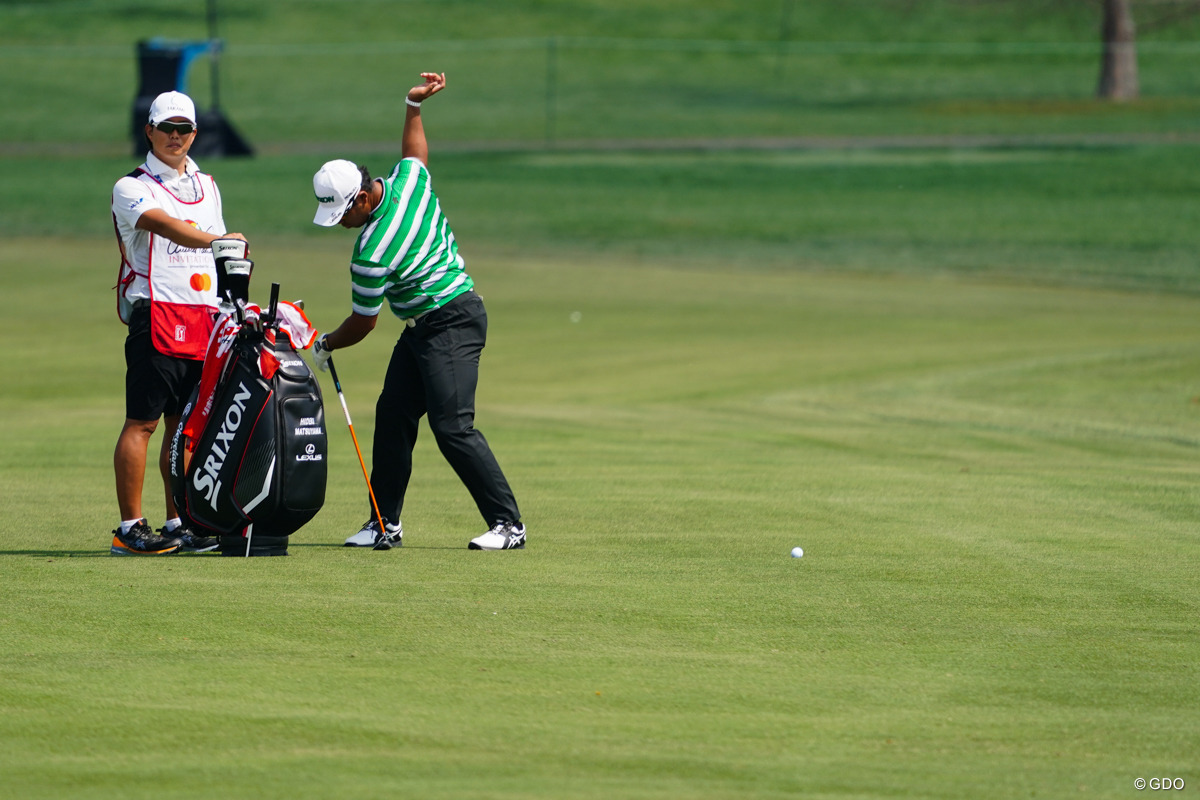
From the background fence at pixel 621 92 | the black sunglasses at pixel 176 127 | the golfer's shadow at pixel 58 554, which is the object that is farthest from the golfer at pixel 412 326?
the background fence at pixel 621 92

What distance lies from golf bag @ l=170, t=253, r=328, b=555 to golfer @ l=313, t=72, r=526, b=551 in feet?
0.98

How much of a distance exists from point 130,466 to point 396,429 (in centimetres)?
118

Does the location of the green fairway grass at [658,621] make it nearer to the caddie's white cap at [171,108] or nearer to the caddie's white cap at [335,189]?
the caddie's white cap at [335,189]

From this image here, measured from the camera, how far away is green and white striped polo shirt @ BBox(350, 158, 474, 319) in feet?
22.6

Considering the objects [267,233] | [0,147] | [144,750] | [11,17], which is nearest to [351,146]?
[0,147]

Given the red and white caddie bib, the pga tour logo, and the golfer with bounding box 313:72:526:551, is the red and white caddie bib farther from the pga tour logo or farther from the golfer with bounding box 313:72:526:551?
the pga tour logo

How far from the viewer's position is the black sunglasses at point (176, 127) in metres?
6.97

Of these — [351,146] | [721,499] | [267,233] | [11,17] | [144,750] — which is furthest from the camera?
[11,17]

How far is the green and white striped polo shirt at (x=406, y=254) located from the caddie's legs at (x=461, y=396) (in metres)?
0.12

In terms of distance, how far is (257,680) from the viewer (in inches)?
199

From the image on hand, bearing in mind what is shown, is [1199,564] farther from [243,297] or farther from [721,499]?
[243,297]

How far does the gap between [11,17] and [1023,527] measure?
64.8 meters

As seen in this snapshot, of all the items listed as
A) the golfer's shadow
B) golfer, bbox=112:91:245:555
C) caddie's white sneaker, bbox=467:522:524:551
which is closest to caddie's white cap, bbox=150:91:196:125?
golfer, bbox=112:91:245:555

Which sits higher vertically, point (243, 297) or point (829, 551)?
point (243, 297)
